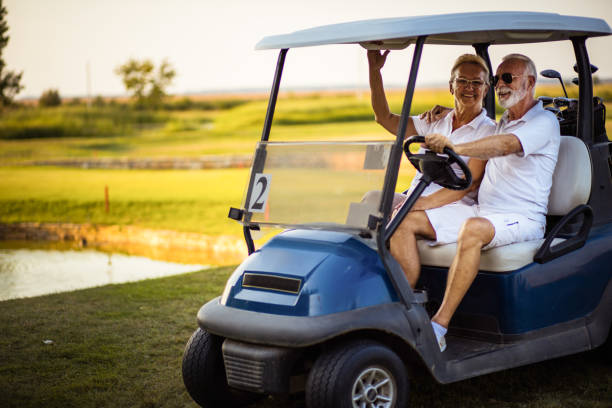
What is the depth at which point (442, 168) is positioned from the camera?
327 cm

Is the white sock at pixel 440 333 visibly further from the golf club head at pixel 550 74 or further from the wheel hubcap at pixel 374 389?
the golf club head at pixel 550 74

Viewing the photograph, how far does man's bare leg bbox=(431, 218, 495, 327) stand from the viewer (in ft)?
10.7

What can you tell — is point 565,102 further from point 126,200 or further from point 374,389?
point 126,200

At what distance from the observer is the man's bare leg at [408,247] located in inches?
130

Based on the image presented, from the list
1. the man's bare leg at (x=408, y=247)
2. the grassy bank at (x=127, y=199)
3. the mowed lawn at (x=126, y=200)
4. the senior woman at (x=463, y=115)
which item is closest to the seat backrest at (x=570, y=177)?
the senior woman at (x=463, y=115)

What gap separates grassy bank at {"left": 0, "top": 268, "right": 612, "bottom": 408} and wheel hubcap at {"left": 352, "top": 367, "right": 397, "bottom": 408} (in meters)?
0.56

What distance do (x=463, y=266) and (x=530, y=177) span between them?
2.12 feet

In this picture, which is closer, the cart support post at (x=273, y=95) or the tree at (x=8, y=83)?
the cart support post at (x=273, y=95)

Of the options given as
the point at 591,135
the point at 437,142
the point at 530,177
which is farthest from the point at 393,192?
the point at 591,135

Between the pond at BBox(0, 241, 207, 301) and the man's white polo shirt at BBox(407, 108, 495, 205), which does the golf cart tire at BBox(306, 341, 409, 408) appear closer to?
the man's white polo shirt at BBox(407, 108, 495, 205)

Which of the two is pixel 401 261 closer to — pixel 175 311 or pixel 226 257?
pixel 175 311

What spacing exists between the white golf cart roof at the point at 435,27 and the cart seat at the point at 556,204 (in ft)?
1.97

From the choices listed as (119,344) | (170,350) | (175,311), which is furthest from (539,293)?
(175,311)

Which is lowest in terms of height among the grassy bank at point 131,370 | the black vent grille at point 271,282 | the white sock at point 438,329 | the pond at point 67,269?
the pond at point 67,269
